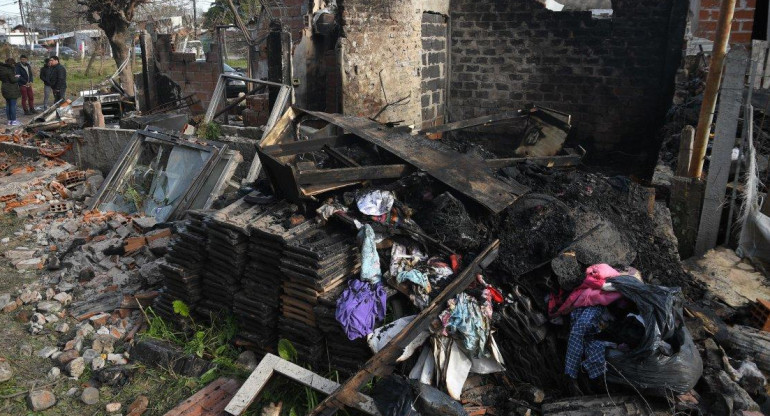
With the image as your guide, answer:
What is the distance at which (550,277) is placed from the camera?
3934mm

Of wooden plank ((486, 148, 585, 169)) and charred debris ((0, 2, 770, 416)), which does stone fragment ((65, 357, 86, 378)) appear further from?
wooden plank ((486, 148, 585, 169))

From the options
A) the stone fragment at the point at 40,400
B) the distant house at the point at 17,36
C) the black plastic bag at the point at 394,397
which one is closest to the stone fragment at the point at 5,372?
the stone fragment at the point at 40,400

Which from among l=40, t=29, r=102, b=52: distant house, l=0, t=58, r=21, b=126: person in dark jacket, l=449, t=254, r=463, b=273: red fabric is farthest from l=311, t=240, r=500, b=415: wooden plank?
l=40, t=29, r=102, b=52: distant house

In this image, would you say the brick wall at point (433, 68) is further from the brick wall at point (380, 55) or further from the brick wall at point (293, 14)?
the brick wall at point (293, 14)

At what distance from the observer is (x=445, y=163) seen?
4.83 metres

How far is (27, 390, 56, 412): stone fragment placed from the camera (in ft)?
12.5

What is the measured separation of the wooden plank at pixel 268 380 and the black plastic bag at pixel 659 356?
1.79m

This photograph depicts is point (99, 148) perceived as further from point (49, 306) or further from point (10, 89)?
point (10, 89)

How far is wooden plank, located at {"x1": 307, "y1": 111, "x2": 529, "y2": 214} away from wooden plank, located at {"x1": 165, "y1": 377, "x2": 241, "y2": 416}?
7.33 ft

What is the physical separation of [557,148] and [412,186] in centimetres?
229

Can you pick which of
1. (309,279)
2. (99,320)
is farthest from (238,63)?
(309,279)

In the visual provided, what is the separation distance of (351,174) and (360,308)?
4.05 feet

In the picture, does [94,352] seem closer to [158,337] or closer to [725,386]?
[158,337]

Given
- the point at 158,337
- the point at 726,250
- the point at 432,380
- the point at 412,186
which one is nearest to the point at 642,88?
the point at 726,250
